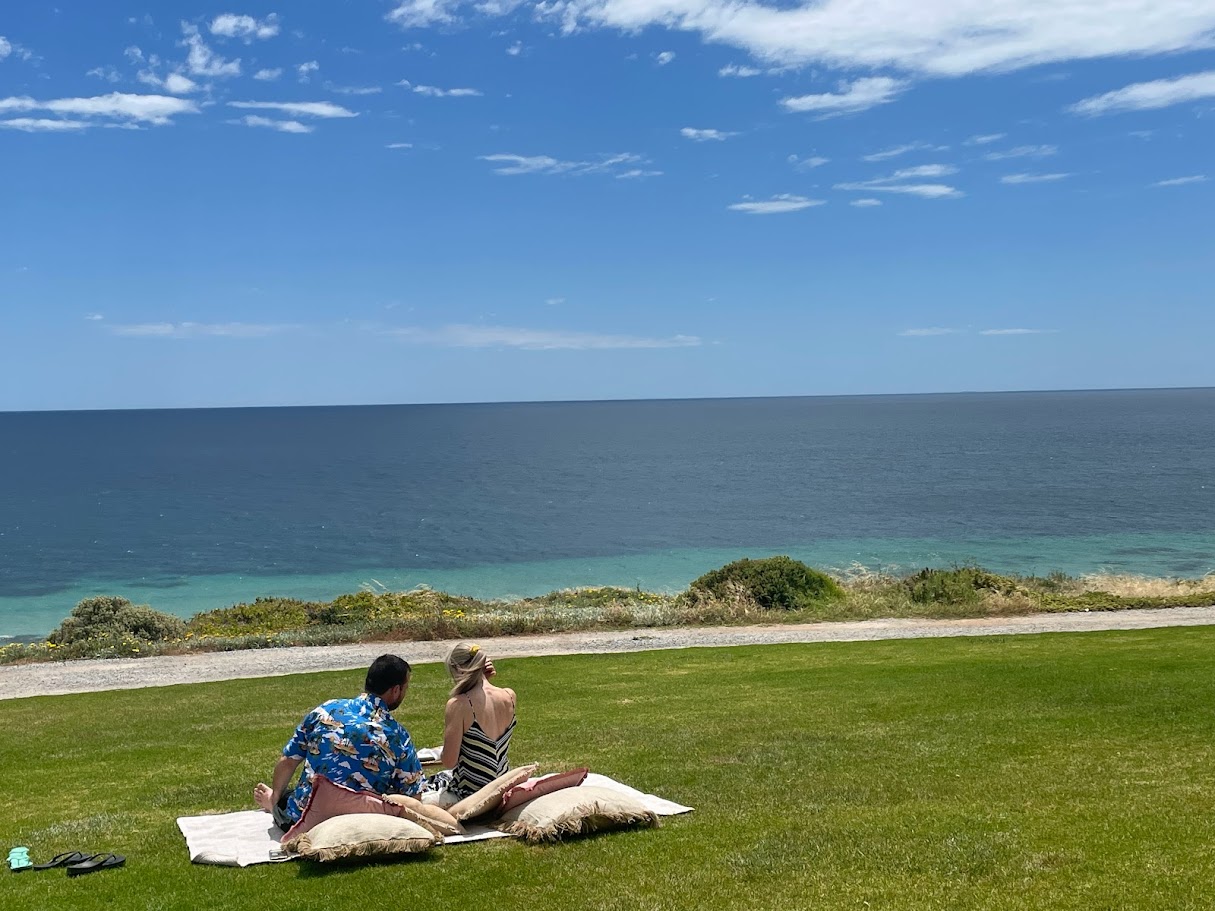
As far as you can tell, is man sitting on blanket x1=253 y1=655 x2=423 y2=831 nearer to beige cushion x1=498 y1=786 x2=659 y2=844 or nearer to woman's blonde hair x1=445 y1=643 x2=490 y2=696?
woman's blonde hair x1=445 y1=643 x2=490 y2=696

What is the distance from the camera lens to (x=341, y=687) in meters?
19.4

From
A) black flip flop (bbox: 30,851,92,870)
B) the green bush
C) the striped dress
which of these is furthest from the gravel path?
the striped dress

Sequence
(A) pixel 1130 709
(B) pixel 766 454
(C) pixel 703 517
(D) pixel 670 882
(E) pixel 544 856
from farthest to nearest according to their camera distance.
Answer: (B) pixel 766 454 < (C) pixel 703 517 < (A) pixel 1130 709 < (E) pixel 544 856 < (D) pixel 670 882

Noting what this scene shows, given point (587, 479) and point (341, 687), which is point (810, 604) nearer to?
point (341, 687)

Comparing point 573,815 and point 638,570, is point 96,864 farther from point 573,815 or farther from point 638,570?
point 638,570

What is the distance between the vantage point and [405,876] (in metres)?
7.89

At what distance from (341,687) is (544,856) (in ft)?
39.1

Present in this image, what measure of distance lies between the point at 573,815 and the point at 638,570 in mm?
45272

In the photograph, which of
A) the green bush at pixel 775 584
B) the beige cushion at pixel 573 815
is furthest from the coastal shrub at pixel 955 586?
the beige cushion at pixel 573 815

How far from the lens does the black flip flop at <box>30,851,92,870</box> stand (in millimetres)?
8562

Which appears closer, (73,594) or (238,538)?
(73,594)

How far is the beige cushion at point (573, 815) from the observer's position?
28.2 ft

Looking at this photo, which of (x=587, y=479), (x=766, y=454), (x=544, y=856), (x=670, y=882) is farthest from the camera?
(x=766, y=454)

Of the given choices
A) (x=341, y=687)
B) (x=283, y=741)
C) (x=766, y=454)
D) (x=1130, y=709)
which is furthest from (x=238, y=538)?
(x=766, y=454)
